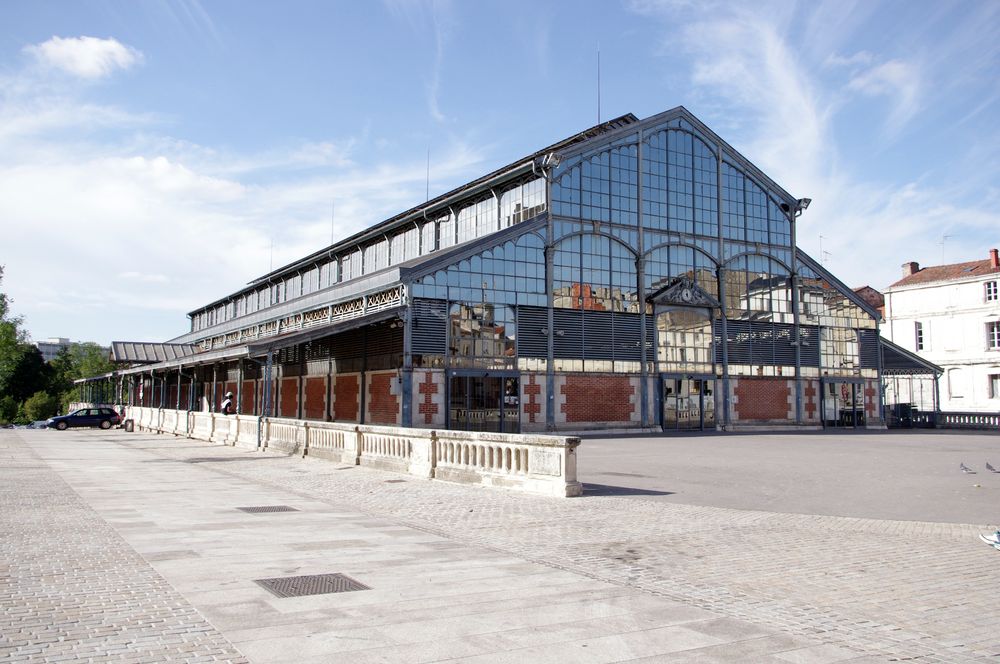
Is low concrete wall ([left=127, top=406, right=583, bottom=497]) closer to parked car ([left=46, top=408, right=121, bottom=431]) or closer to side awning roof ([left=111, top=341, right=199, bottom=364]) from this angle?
parked car ([left=46, top=408, right=121, bottom=431])

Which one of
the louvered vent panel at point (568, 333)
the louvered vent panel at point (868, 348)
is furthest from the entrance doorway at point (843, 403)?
the louvered vent panel at point (568, 333)

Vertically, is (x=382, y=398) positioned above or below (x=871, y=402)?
above

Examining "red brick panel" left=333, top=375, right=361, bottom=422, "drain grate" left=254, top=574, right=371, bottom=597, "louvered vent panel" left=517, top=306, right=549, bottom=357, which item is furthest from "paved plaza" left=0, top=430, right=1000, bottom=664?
"red brick panel" left=333, top=375, right=361, bottom=422

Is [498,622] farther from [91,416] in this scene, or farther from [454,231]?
[91,416]

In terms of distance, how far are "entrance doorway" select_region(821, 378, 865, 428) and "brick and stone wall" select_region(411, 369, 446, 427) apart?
23.4 m

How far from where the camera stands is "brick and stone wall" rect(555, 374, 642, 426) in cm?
3538

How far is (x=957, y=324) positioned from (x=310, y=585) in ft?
206

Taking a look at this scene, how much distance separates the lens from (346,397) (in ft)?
124

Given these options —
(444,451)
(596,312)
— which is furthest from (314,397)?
(444,451)

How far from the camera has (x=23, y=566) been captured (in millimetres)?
7828

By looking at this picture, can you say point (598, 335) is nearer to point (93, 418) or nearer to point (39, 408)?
point (93, 418)

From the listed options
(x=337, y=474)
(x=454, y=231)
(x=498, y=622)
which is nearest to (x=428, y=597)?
(x=498, y=622)

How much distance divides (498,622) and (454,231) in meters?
36.0

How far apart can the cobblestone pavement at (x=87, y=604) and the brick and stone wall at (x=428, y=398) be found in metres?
20.8
